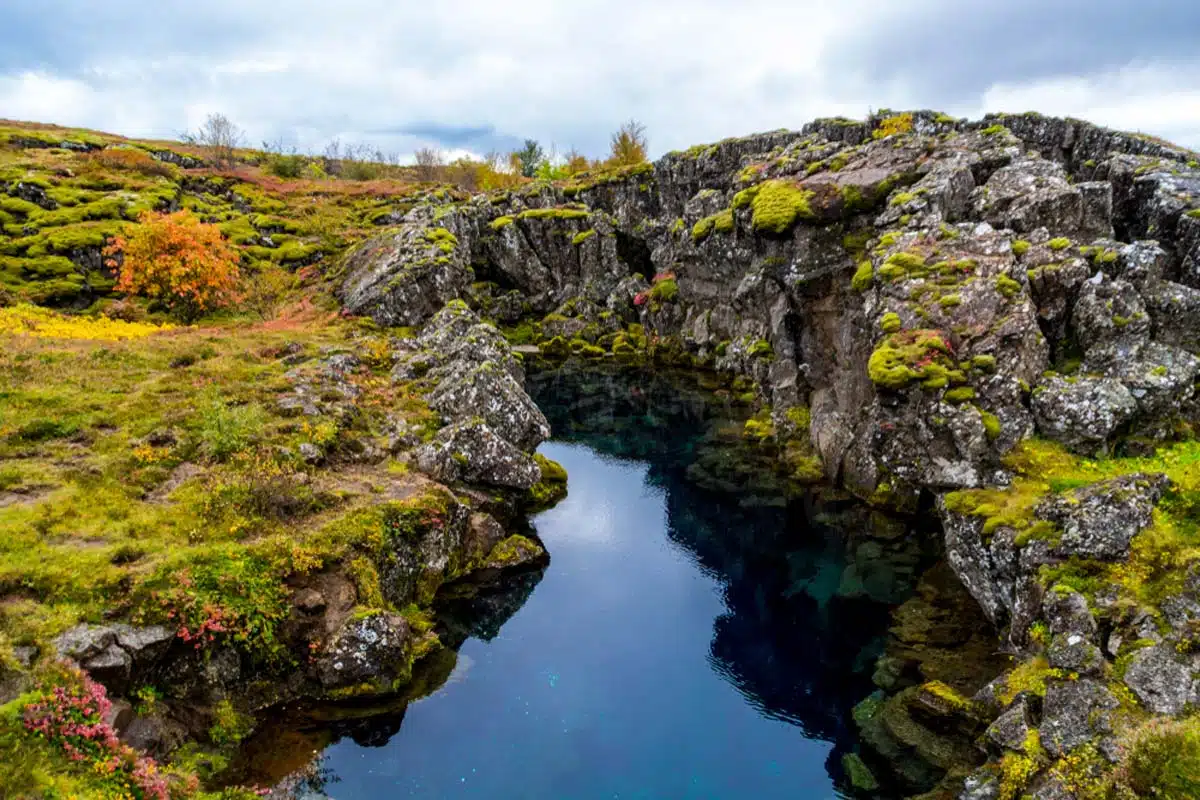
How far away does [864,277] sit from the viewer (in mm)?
39344

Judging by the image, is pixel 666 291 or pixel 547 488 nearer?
pixel 547 488

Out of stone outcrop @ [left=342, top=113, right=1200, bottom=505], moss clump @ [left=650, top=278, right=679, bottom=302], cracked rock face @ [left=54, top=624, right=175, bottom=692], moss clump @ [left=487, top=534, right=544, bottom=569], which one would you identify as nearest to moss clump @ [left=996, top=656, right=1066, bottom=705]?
stone outcrop @ [left=342, top=113, right=1200, bottom=505]

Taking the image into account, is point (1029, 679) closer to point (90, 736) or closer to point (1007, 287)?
point (1007, 287)

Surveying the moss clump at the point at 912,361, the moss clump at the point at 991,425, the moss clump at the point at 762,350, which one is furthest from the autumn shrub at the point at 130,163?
the moss clump at the point at 991,425

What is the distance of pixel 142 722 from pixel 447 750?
8.94m

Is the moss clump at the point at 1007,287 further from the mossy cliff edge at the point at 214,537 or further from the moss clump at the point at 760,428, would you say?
the mossy cliff edge at the point at 214,537

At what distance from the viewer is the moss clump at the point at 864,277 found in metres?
39.0

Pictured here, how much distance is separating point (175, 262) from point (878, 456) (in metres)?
53.3

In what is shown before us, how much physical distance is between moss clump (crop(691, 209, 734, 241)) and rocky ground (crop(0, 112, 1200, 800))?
66cm

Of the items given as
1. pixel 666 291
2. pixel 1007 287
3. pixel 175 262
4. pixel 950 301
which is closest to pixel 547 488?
pixel 950 301

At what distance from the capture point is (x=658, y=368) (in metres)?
78.2

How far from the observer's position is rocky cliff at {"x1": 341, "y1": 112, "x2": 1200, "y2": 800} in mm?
17953

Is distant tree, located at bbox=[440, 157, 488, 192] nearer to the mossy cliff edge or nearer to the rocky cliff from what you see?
the rocky cliff

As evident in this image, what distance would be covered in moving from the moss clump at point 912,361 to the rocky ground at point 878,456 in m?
0.12
